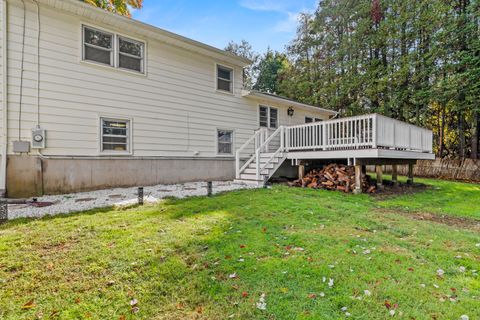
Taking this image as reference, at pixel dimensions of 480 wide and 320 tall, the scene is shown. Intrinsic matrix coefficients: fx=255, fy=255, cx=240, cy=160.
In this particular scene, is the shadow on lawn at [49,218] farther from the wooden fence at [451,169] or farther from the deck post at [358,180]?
the wooden fence at [451,169]

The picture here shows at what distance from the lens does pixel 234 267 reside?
2.99 meters

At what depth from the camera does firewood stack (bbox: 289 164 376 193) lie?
912 centimetres

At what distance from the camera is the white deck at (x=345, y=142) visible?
824 centimetres

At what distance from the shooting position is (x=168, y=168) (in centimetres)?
950

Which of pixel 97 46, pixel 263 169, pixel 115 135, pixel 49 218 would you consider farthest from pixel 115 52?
pixel 263 169

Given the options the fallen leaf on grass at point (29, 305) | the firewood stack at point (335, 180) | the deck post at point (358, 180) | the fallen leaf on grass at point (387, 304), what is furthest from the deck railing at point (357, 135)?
the fallen leaf on grass at point (29, 305)

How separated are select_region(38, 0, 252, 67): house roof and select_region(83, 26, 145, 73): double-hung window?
0.38 meters

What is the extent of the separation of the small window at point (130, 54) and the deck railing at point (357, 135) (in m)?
6.19

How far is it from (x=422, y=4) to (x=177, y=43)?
1486 centimetres

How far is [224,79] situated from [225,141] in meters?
2.78

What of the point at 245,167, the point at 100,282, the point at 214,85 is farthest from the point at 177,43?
the point at 100,282

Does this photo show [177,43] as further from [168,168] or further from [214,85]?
[168,168]

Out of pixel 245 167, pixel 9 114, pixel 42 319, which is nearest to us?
pixel 42 319

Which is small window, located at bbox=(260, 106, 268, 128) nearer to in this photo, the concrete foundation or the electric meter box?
the concrete foundation
